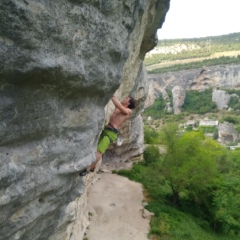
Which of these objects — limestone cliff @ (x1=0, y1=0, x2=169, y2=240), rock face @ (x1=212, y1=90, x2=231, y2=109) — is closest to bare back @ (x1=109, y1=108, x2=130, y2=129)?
limestone cliff @ (x1=0, y1=0, x2=169, y2=240)

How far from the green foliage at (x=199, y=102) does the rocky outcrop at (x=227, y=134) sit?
17.8 meters

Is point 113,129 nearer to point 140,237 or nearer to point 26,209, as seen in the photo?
point 26,209

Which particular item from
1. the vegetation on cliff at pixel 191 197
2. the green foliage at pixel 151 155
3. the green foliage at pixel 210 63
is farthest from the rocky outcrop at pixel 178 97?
the vegetation on cliff at pixel 191 197

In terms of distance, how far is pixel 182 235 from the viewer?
12594 millimetres

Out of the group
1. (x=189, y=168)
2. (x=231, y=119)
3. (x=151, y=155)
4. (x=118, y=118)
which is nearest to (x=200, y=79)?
(x=231, y=119)

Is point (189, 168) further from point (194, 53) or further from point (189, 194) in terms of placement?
point (194, 53)

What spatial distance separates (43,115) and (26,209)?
1.56 meters

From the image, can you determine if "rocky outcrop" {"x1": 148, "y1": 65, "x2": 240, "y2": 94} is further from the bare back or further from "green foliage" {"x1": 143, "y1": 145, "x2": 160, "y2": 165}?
the bare back

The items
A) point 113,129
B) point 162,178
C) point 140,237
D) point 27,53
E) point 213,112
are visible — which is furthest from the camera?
point 213,112

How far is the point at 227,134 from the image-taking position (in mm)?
51906

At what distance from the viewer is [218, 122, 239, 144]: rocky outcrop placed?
5197 centimetres

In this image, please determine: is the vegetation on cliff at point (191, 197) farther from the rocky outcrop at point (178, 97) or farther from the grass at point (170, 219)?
the rocky outcrop at point (178, 97)

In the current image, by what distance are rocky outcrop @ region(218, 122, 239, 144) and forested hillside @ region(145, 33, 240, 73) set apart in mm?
31592

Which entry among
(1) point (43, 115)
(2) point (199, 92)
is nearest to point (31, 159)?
(1) point (43, 115)
